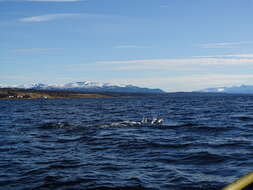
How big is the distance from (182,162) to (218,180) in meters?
3.84

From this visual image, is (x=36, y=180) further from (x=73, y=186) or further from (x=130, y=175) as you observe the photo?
(x=130, y=175)

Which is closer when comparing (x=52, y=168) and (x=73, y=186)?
(x=73, y=186)

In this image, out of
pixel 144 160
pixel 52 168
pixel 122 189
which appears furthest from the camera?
pixel 144 160

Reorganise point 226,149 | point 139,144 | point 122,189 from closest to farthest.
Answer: point 122,189
point 226,149
point 139,144

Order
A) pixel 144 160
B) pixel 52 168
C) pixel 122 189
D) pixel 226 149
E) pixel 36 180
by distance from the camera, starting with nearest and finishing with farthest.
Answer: pixel 122 189 → pixel 36 180 → pixel 52 168 → pixel 144 160 → pixel 226 149

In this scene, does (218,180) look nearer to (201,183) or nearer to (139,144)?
(201,183)

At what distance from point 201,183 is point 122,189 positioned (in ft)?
9.76

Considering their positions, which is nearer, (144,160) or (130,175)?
(130,175)

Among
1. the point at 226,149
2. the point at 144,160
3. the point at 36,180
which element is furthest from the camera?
the point at 226,149

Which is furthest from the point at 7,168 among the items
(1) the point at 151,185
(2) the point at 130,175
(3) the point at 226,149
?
(3) the point at 226,149

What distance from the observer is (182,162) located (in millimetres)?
17219

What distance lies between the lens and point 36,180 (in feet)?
47.0

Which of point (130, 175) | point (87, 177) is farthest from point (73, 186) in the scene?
point (130, 175)

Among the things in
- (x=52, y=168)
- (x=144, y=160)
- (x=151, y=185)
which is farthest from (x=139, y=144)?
(x=151, y=185)
